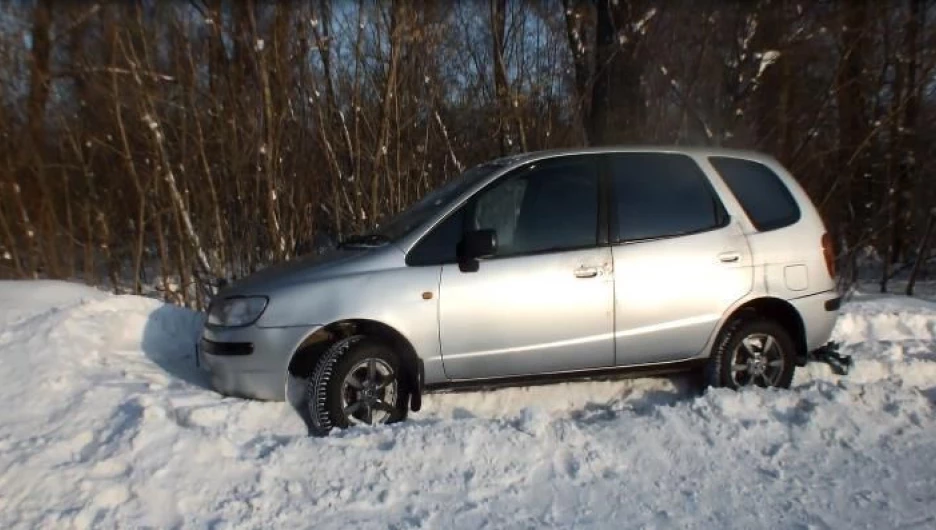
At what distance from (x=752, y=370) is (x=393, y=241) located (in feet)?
8.45

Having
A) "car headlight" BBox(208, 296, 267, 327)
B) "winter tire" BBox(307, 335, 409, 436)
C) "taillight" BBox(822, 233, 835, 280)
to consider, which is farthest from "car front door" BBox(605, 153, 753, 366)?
"car headlight" BBox(208, 296, 267, 327)

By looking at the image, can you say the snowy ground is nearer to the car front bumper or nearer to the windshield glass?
the car front bumper

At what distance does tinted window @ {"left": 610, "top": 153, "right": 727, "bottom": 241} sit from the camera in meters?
5.28

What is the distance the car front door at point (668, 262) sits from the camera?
515 centimetres

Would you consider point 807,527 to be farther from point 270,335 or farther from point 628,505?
point 270,335

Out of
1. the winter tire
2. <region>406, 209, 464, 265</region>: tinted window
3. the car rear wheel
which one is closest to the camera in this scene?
the winter tire

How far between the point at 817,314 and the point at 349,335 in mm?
3182

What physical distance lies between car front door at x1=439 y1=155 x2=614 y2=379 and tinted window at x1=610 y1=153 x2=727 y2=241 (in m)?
0.21

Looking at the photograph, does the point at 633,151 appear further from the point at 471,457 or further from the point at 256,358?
the point at 256,358

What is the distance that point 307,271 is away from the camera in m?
5.02

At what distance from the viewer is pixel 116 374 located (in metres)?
5.43

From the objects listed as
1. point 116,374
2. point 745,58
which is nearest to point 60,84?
point 116,374

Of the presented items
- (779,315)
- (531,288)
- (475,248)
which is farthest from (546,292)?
(779,315)

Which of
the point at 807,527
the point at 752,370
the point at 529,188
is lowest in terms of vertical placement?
the point at 807,527
